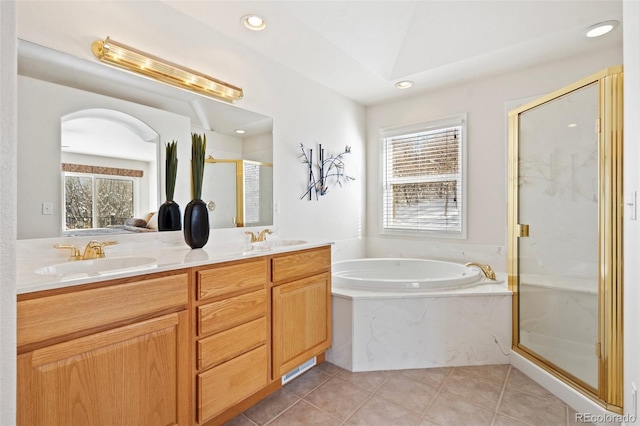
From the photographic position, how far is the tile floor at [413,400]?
1655 mm

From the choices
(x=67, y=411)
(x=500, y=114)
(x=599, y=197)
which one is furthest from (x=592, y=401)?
(x=67, y=411)

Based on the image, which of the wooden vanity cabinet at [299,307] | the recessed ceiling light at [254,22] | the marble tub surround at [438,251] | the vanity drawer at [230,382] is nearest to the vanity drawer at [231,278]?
the wooden vanity cabinet at [299,307]

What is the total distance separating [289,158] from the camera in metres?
2.62

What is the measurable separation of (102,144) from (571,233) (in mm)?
2745

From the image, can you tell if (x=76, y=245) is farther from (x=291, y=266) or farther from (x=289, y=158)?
(x=289, y=158)

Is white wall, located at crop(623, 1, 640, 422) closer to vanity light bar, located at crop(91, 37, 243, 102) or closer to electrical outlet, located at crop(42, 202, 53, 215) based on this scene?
vanity light bar, located at crop(91, 37, 243, 102)

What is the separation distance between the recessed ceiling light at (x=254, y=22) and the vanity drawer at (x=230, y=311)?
1664mm

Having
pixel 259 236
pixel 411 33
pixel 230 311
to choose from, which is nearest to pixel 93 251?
pixel 230 311

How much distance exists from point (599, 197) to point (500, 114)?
1.35m

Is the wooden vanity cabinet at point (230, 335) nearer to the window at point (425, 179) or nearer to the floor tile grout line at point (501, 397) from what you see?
the floor tile grout line at point (501, 397)

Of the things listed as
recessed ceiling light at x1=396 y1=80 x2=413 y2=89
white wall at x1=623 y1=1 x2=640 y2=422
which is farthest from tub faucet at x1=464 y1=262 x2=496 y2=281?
recessed ceiling light at x1=396 y1=80 x2=413 y2=89

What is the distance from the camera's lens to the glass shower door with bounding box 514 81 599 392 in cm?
178

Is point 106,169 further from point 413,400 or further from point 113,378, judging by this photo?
point 413,400

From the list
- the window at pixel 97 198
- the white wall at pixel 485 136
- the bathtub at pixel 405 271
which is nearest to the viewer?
the window at pixel 97 198
